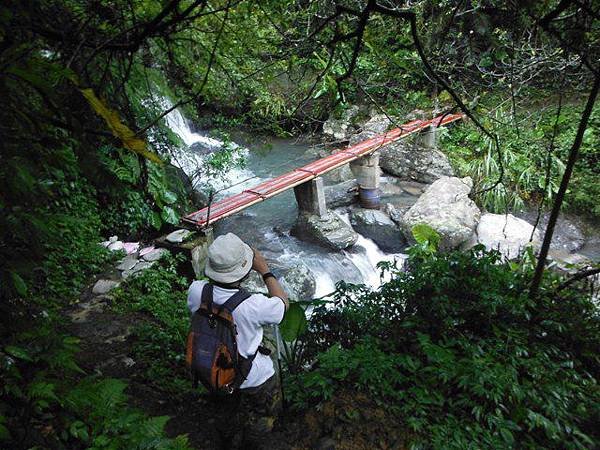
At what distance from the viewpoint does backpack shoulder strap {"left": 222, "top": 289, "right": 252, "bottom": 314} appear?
2.26 meters

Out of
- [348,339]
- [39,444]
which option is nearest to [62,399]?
[39,444]

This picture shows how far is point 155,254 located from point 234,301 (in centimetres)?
445

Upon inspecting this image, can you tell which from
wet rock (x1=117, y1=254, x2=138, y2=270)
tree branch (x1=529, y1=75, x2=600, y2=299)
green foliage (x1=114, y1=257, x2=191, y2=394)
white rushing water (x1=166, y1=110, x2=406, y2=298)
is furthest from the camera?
white rushing water (x1=166, y1=110, x2=406, y2=298)

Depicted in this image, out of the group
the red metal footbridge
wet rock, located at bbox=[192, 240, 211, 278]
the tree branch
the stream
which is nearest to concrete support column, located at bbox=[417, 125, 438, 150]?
the stream

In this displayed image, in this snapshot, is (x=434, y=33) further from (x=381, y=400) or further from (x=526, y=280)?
(x=381, y=400)

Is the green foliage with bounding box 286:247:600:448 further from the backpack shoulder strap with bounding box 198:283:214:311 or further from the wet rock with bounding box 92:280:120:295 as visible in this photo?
the wet rock with bounding box 92:280:120:295

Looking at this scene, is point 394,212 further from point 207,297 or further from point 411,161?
point 207,297

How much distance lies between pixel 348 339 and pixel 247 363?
5.00 ft

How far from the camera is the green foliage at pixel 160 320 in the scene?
12.5 feet

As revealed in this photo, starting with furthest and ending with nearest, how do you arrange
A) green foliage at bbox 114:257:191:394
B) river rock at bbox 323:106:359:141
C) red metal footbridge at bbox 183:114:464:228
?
1. river rock at bbox 323:106:359:141
2. red metal footbridge at bbox 183:114:464:228
3. green foliage at bbox 114:257:191:394

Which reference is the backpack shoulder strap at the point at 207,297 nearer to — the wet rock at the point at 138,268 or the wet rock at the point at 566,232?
the wet rock at the point at 138,268

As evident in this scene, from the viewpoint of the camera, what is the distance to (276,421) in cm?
276

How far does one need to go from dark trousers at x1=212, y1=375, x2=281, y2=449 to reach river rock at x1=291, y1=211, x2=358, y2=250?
629 cm

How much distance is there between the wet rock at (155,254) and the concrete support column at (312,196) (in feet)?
12.3
